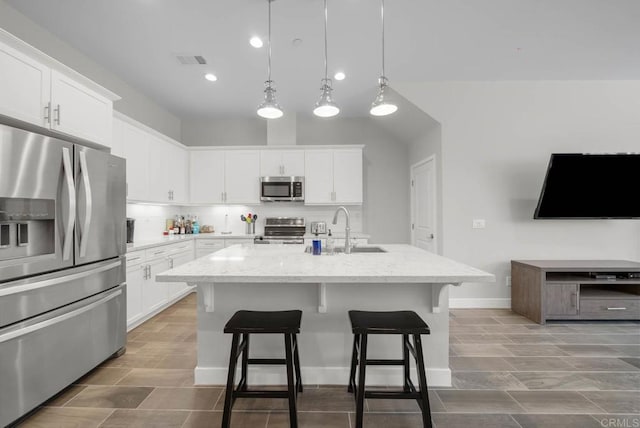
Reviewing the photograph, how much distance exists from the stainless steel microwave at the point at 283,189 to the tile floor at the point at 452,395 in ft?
8.33

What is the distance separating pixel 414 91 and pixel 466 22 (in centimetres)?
121

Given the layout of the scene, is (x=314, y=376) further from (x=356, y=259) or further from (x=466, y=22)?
(x=466, y=22)

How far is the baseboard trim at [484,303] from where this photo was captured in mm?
3814

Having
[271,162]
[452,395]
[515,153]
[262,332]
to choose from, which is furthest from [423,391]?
[271,162]

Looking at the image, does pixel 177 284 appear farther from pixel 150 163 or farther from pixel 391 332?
pixel 391 332

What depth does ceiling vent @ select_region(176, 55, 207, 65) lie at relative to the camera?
3.14 metres

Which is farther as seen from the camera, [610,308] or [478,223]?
[478,223]

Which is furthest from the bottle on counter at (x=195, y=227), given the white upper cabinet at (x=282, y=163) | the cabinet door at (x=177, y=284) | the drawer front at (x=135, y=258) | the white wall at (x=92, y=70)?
the drawer front at (x=135, y=258)

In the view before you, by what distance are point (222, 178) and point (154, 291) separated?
6.95ft

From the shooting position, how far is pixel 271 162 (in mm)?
4852

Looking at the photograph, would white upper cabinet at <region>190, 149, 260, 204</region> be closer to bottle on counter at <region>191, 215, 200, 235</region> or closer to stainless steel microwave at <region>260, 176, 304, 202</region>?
stainless steel microwave at <region>260, 176, 304, 202</region>

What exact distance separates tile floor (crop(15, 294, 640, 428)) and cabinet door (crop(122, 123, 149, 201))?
5.69ft

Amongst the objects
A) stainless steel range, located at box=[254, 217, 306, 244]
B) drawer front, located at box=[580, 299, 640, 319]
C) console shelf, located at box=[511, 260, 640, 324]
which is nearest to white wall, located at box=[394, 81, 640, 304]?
console shelf, located at box=[511, 260, 640, 324]

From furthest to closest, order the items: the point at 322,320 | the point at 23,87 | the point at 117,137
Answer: the point at 117,137 < the point at 322,320 < the point at 23,87
